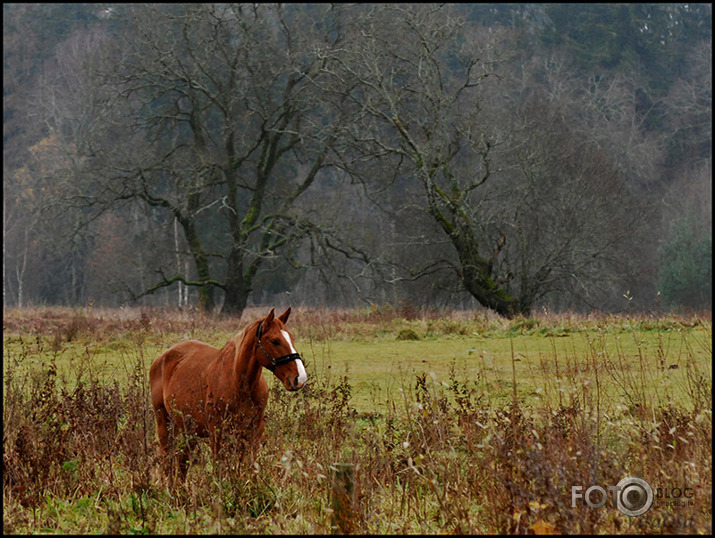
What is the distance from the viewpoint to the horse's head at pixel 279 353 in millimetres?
5785

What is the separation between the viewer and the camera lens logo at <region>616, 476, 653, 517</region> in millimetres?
4605

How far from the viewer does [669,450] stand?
18.8ft

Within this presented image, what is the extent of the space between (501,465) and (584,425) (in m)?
0.64

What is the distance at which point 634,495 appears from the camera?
4836mm

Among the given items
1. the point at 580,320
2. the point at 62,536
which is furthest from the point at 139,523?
the point at 580,320

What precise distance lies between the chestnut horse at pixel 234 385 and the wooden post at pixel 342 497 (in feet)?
3.94

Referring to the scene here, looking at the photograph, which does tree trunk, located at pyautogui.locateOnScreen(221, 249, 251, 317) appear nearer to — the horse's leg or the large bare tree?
the large bare tree

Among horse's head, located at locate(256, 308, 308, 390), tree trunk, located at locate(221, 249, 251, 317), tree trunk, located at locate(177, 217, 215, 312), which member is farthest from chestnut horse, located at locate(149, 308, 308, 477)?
tree trunk, located at locate(177, 217, 215, 312)

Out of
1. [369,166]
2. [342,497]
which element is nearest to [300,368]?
[342,497]

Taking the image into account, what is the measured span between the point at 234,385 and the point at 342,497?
5.98 ft

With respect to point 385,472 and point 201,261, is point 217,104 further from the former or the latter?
point 385,472

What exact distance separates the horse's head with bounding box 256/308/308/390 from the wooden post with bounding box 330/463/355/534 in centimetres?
123

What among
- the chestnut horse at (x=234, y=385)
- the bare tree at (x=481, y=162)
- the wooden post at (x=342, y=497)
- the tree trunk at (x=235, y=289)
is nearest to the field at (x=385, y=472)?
the wooden post at (x=342, y=497)

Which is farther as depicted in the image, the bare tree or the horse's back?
the bare tree
